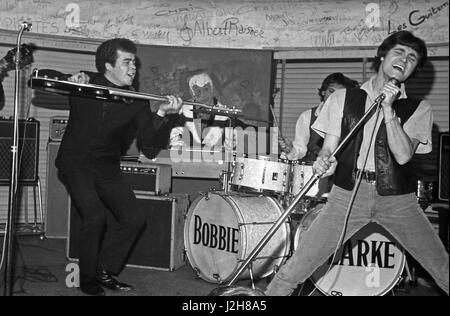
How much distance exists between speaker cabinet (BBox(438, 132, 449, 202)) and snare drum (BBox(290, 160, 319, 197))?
3.92 feet

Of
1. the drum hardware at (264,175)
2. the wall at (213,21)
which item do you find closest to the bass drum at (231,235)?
the drum hardware at (264,175)

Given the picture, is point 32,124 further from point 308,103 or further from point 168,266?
point 308,103

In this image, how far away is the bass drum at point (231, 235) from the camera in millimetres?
5094

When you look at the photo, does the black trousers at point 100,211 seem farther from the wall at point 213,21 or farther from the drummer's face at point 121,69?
the wall at point 213,21

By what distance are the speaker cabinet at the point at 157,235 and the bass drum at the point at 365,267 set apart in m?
1.56

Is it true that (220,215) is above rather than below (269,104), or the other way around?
below

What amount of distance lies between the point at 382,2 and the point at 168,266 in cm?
421

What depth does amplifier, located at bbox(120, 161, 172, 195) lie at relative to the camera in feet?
18.6

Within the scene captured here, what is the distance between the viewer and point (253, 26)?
731 cm

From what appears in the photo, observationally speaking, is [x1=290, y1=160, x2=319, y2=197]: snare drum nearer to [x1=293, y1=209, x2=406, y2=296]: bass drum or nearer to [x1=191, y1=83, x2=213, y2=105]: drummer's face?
[x1=293, y1=209, x2=406, y2=296]: bass drum

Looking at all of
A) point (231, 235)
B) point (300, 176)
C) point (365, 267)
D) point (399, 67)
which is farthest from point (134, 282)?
point (399, 67)

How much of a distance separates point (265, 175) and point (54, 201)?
300cm

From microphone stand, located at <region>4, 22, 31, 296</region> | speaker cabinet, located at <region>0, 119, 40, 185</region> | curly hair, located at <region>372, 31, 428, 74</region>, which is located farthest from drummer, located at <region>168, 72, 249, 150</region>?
curly hair, located at <region>372, 31, 428, 74</region>
